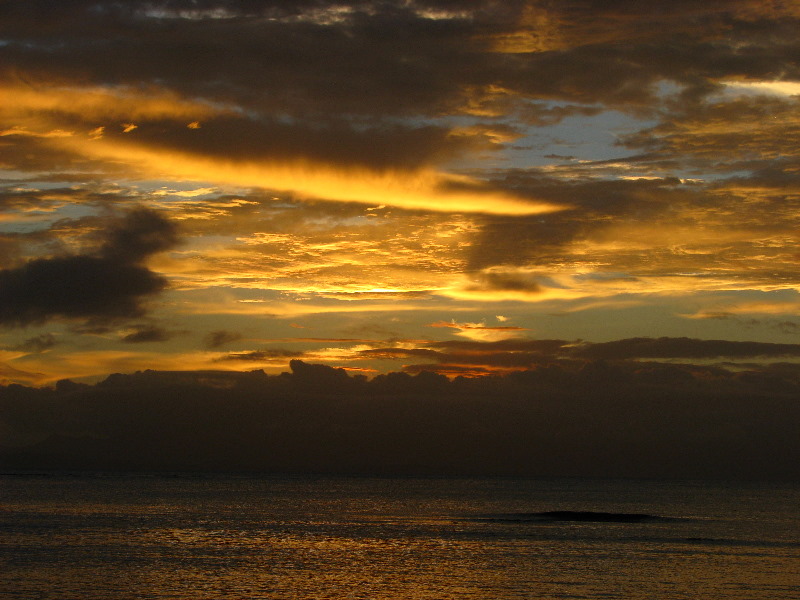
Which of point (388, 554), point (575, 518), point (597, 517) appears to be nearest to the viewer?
point (388, 554)

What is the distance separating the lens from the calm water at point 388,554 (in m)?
55.4

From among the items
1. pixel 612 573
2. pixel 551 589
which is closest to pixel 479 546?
pixel 612 573

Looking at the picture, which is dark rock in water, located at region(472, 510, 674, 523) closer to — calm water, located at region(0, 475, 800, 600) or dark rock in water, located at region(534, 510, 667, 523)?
dark rock in water, located at region(534, 510, 667, 523)

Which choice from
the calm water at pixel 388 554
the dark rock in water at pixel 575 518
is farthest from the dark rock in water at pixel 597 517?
the calm water at pixel 388 554

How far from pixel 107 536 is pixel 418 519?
46908 mm

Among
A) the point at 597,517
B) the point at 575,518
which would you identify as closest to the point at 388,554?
the point at 575,518

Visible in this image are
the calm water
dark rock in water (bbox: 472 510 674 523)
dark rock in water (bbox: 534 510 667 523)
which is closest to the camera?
the calm water

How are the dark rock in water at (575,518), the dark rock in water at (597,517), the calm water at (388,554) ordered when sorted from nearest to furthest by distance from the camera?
the calm water at (388,554), the dark rock in water at (575,518), the dark rock in water at (597,517)

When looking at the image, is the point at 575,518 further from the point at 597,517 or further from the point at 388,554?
the point at 388,554

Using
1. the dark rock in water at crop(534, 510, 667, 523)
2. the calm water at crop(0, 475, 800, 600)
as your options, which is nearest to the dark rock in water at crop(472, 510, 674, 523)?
the dark rock in water at crop(534, 510, 667, 523)

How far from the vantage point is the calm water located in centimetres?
5544

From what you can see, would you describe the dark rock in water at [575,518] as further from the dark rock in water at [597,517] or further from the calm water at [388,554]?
A: the calm water at [388,554]

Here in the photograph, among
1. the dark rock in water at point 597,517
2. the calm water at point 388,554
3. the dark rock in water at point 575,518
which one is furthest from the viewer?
the dark rock in water at point 597,517

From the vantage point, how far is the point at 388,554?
2955 inches
